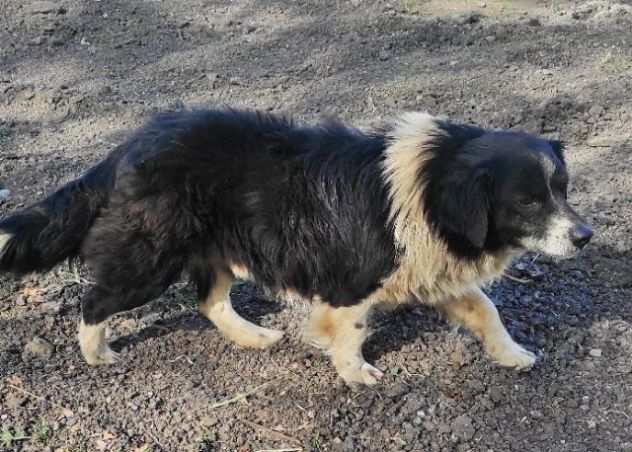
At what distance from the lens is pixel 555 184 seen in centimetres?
364

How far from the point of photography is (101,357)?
13.8ft

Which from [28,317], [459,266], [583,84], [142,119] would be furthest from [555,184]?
[142,119]

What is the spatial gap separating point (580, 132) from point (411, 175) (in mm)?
3183

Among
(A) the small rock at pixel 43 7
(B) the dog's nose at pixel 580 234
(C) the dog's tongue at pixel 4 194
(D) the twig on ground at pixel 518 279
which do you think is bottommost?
(D) the twig on ground at pixel 518 279

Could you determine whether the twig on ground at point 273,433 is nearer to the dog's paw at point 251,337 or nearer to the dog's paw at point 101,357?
the dog's paw at point 251,337

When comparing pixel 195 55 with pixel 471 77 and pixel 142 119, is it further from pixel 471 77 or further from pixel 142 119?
pixel 471 77

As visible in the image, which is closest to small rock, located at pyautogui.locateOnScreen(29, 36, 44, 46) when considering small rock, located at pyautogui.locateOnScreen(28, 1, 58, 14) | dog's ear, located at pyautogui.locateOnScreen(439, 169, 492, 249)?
small rock, located at pyautogui.locateOnScreen(28, 1, 58, 14)

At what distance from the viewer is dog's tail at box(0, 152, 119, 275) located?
3.97 metres

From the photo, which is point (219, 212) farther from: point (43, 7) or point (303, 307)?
point (43, 7)

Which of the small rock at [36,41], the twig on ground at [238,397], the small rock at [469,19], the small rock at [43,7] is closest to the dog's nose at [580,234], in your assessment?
the twig on ground at [238,397]

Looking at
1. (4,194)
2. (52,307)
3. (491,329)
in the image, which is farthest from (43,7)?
(491,329)

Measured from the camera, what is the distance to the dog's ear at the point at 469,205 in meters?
3.58

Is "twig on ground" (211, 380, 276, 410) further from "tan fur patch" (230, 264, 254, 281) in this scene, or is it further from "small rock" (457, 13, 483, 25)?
"small rock" (457, 13, 483, 25)

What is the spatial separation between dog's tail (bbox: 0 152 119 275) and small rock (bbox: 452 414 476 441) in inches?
80.4
